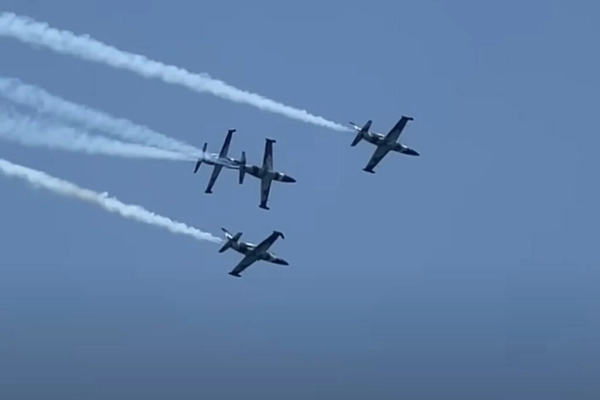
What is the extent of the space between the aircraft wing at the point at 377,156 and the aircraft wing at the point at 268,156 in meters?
5.43

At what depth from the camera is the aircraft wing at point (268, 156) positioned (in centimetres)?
11738

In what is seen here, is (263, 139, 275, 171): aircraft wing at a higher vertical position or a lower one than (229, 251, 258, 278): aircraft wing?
higher

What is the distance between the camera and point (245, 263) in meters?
116

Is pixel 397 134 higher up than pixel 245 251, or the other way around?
pixel 397 134

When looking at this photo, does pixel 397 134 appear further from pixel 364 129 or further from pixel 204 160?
pixel 204 160

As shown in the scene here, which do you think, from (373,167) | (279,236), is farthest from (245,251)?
(373,167)

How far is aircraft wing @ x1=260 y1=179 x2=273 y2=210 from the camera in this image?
4641 inches

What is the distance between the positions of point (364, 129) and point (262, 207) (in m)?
6.57

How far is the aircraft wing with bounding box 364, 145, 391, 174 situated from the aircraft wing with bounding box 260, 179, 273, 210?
220 inches

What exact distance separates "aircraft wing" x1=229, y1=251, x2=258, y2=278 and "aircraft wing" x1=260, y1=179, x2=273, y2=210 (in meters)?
3.50

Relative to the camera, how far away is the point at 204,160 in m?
116

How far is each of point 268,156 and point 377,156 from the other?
6025mm

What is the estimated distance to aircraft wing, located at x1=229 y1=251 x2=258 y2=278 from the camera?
116 m

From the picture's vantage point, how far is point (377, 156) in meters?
120
